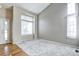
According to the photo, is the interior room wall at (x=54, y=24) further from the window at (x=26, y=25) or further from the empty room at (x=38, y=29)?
A: the window at (x=26, y=25)

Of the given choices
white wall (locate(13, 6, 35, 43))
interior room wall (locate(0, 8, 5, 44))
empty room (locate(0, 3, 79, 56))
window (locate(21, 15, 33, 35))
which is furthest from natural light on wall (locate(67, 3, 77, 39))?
interior room wall (locate(0, 8, 5, 44))

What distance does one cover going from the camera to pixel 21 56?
1.38 m

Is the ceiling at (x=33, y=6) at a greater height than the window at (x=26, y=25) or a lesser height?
greater

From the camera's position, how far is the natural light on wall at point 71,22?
1.39 m

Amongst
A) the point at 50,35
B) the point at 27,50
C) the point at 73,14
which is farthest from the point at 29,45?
the point at 73,14

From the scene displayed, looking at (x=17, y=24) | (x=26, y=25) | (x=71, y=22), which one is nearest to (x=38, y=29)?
(x=26, y=25)

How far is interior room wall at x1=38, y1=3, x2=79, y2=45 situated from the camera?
142 centimetres

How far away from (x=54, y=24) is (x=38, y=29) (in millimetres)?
287

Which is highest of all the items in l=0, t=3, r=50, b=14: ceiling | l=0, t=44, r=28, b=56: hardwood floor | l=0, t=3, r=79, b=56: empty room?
l=0, t=3, r=50, b=14: ceiling

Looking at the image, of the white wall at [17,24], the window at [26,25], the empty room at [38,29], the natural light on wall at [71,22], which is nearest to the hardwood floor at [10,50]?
the empty room at [38,29]

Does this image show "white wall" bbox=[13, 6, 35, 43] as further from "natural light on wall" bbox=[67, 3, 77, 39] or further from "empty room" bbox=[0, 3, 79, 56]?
"natural light on wall" bbox=[67, 3, 77, 39]

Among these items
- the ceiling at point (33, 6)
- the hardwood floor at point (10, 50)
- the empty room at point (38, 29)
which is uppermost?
the ceiling at point (33, 6)

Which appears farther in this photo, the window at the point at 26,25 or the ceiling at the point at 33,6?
the window at the point at 26,25

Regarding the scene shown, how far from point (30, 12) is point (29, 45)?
55 cm
